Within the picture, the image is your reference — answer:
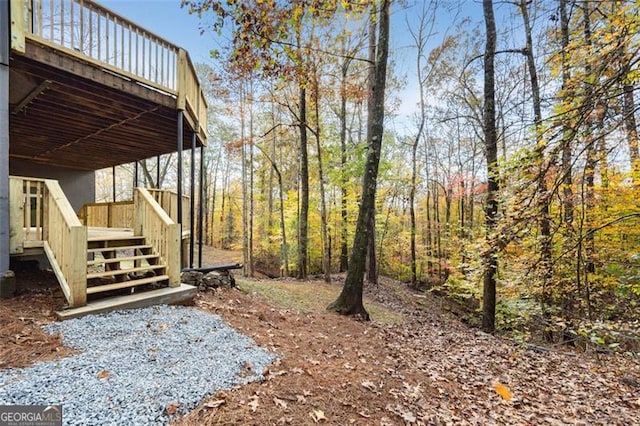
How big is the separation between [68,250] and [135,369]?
1998 mm

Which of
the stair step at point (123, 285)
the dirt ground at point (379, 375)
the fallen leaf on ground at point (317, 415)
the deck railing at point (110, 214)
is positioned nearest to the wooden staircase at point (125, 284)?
the stair step at point (123, 285)

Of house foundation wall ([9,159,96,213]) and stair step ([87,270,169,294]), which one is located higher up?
house foundation wall ([9,159,96,213])

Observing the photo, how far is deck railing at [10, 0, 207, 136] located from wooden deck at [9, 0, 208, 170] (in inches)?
0.5

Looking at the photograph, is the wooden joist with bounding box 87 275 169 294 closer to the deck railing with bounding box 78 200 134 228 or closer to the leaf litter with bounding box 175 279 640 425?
the leaf litter with bounding box 175 279 640 425

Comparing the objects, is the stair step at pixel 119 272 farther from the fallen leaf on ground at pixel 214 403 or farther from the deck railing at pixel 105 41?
the deck railing at pixel 105 41

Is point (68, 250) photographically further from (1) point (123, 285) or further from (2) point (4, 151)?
(2) point (4, 151)

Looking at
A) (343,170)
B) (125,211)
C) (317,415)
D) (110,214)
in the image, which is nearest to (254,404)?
(317,415)

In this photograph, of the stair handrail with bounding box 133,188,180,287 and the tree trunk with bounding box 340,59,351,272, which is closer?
the stair handrail with bounding box 133,188,180,287

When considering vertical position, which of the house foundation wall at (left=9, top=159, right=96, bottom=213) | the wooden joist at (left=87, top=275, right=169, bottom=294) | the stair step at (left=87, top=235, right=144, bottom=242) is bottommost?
the wooden joist at (left=87, top=275, right=169, bottom=294)

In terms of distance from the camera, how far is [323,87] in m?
10.6

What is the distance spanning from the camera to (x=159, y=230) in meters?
4.71

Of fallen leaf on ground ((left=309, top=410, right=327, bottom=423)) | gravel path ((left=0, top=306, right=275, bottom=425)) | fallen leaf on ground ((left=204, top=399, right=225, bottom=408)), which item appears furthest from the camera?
fallen leaf on ground ((left=309, top=410, right=327, bottom=423))

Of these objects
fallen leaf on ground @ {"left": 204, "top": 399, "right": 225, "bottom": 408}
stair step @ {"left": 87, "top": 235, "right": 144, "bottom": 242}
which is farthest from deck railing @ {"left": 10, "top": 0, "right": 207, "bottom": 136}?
fallen leaf on ground @ {"left": 204, "top": 399, "right": 225, "bottom": 408}

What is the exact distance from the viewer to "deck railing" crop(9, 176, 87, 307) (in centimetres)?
348
